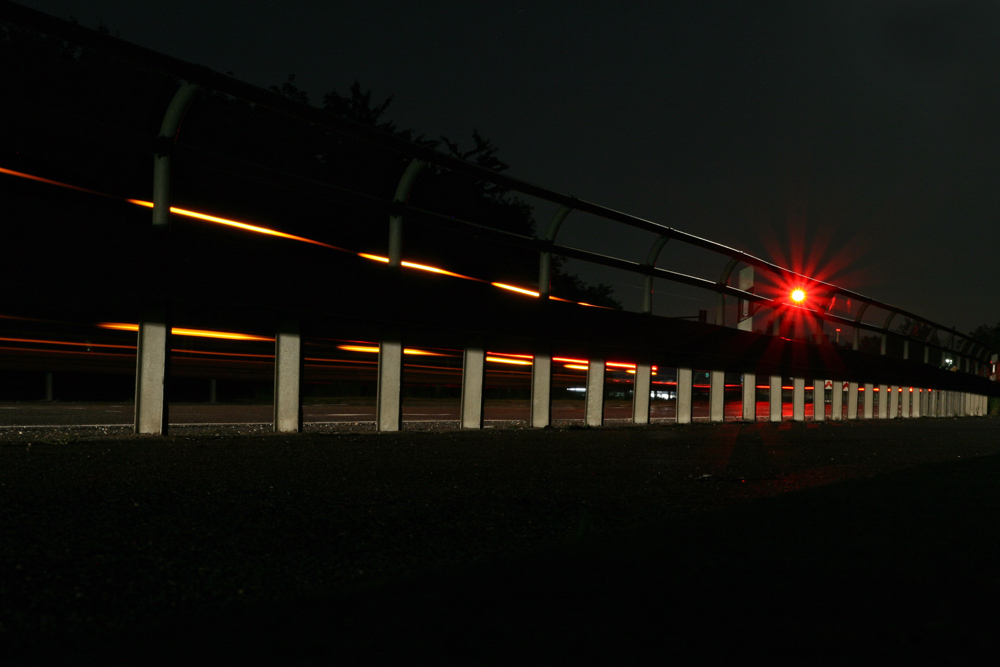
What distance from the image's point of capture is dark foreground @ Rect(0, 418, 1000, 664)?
6.91 feet

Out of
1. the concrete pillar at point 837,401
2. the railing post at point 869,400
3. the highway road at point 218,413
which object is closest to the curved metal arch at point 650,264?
the highway road at point 218,413

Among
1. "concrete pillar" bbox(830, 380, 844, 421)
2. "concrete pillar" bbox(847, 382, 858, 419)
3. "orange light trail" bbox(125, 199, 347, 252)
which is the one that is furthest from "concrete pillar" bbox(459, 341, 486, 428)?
"concrete pillar" bbox(847, 382, 858, 419)

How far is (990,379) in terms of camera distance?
51688mm

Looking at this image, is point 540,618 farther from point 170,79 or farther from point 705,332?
point 705,332

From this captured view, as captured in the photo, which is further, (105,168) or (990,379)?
(990,379)

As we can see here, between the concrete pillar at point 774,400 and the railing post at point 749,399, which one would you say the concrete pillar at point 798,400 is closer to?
the concrete pillar at point 774,400

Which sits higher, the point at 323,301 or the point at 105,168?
the point at 105,168

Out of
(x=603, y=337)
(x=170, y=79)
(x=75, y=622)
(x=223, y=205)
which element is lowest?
(x=75, y=622)

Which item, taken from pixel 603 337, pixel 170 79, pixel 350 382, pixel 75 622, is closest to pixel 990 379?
pixel 603 337

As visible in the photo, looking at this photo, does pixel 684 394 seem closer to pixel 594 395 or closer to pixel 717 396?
pixel 717 396

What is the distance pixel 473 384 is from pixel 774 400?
1400cm

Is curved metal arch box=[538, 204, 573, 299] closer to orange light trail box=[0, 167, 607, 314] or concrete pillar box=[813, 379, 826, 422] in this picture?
orange light trail box=[0, 167, 607, 314]

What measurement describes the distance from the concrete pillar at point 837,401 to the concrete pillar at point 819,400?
1.98 metres

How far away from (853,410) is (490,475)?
2890cm
